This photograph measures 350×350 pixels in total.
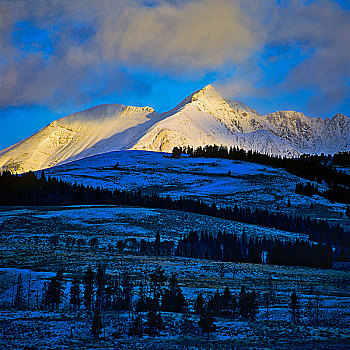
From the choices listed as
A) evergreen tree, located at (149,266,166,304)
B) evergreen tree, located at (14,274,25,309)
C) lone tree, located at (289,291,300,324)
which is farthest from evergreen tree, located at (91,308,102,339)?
lone tree, located at (289,291,300,324)

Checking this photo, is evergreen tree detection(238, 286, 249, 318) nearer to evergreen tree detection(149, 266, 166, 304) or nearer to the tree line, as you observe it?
the tree line

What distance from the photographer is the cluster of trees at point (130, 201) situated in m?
118

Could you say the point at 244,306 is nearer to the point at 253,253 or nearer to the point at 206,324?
the point at 206,324

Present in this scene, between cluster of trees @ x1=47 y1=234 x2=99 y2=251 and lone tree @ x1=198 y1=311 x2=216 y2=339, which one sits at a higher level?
cluster of trees @ x1=47 y1=234 x2=99 y2=251

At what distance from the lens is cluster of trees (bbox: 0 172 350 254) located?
118000 millimetres

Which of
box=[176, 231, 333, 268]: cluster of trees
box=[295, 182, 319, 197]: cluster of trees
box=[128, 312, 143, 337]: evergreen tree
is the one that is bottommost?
box=[128, 312, 143, 337]: evergreen tree

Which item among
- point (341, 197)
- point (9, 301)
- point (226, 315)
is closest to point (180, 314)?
point (226, 315)

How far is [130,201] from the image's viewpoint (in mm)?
138875

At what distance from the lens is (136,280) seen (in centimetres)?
4994

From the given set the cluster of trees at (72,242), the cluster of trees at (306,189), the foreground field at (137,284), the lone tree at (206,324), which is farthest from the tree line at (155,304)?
the cluster of trees at (306,189)

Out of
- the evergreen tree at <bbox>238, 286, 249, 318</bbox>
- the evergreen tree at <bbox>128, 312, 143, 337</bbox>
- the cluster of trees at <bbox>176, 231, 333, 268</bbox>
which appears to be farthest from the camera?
the cluster of trees at <bbox>176, 231, 333, 268</bbox>

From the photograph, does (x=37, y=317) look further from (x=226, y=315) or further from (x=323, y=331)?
(x=323, y=331)

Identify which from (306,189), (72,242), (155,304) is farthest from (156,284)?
(306,189)

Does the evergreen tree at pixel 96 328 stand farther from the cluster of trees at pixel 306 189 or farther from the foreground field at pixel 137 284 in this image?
the cluster of trees at pixel 306 189
